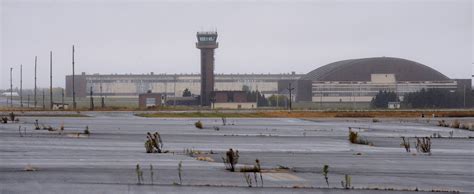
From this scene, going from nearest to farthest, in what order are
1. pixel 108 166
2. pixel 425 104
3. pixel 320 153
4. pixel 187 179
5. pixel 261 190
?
pixel 261 190 → pixel 187 179 → pixel 108 166 → pixel 320 153 → pixel 425 104

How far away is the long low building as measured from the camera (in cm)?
18125

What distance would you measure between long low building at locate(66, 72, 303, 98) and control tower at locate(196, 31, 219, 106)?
183 ft

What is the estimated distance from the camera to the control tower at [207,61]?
118250mm

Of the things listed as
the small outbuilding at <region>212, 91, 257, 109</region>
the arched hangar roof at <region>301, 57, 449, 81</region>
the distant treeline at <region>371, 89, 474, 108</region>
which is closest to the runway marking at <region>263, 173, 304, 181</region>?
the small outbuilding at <region>212, 91, 257, 109</region>

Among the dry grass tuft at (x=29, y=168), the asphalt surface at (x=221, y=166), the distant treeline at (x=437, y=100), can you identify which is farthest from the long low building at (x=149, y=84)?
the dry grass tuft at (x=29, y=168)

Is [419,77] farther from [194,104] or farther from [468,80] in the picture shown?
[194,104]

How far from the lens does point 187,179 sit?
1656cm

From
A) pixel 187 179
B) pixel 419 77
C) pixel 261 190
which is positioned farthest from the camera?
pixel 419 77

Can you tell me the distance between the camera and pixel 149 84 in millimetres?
182125

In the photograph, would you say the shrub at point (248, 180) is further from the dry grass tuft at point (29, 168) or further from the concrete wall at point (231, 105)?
the concrete wall at point (231, 105)

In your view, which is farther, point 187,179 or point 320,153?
point 320,153

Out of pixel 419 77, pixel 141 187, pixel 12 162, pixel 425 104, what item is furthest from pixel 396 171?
pixel 419 77

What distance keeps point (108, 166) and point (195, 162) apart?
2957mm

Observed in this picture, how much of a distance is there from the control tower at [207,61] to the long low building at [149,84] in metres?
55.7
